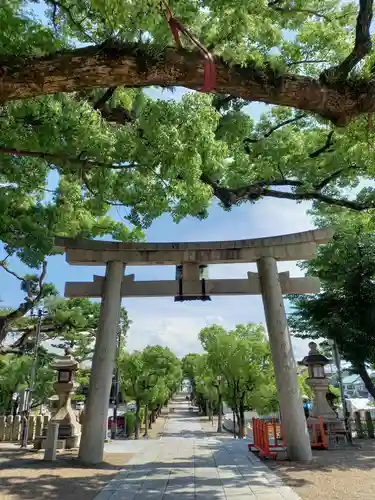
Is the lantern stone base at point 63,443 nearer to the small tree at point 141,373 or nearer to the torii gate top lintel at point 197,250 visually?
the torii gate top lintel at point 197,250

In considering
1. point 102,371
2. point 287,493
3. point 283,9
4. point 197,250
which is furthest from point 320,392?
point 283,9

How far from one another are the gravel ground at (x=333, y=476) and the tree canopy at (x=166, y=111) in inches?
216

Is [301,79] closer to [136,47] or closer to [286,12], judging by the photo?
[136,47]

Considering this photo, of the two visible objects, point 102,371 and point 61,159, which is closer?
point 61,159

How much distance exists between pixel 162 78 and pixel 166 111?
1.74 meters

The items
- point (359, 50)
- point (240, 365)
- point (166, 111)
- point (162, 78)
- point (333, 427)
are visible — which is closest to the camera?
point (162, 78)

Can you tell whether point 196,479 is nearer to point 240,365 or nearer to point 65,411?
point 65,411

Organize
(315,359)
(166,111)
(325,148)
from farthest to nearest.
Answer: (315,359) < (325,148) < (166,111)

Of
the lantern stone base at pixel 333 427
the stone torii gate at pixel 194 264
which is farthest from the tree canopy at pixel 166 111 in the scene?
the lantern stone base at pixel 333 427

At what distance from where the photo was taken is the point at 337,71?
4547 millimetres

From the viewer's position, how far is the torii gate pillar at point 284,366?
374 inches

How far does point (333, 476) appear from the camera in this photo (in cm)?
781

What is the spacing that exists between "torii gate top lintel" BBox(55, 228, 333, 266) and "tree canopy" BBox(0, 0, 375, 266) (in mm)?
666

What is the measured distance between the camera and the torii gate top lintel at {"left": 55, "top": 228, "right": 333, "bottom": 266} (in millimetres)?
10906
